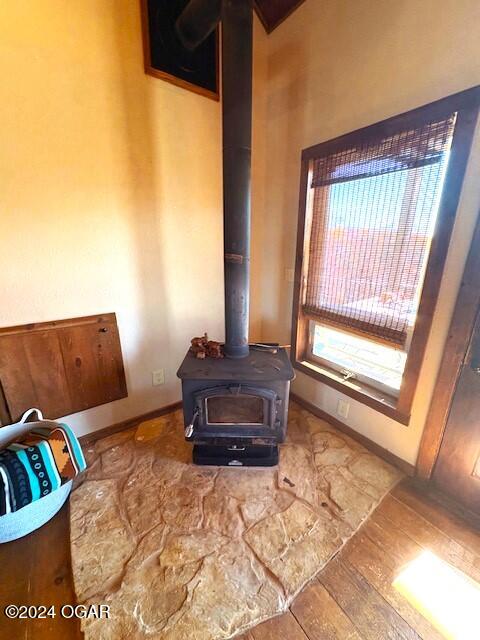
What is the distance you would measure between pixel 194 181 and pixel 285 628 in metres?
2.39

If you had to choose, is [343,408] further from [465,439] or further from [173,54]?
[173,54]

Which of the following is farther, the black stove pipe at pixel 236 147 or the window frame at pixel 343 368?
the window frame at pixel 343 368

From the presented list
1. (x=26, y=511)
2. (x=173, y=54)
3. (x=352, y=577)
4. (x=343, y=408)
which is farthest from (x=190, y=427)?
(x=173, y=54)

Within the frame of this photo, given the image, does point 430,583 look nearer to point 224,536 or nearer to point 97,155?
point 224,536

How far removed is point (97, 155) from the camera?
1.55 meters

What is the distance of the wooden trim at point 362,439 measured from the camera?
1.61 meters

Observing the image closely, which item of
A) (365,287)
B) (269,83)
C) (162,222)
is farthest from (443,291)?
(269,83)

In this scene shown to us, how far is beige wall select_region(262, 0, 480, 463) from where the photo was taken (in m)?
1.19

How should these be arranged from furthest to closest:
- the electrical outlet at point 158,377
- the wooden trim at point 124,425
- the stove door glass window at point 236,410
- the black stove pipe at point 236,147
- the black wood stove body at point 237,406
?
1. the electrical outlet at point 158,377
2. the wooden trim at point 124,425
3. the stove door glass window at point 236,410
4. the black wood stove body at point 237,406
5. the black stove pipe at point 236,147

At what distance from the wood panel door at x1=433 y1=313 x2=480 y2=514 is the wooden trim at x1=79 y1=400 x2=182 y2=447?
5.99 ft

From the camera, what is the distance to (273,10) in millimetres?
1828

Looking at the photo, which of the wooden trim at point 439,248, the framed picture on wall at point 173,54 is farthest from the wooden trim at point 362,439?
the framed picture on wall at point 173,54

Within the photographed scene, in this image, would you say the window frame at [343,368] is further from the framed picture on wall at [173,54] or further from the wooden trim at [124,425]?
the framed picture on wall at [173,54]

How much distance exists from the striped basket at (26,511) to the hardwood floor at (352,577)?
0.17 ft
